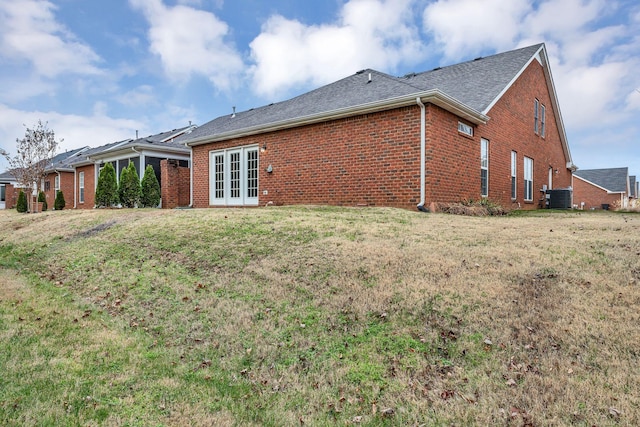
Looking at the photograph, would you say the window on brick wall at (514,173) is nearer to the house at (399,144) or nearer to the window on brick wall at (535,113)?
the house at (399,144)

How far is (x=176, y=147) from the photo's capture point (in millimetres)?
18656

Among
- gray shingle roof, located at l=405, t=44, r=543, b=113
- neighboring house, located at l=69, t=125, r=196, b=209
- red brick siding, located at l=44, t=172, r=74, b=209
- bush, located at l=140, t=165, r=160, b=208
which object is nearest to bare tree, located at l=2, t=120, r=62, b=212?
neighboring house, located at l=69, t=125, r=196, b=209

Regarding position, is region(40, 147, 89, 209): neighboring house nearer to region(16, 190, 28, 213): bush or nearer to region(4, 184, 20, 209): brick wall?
region(16, 190, 28, 213): bush

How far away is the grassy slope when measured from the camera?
110 inches

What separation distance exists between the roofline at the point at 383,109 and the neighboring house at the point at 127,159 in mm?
5748

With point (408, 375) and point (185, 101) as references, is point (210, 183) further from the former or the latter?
point (408, 375)

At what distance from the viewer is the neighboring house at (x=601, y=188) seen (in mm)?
40219

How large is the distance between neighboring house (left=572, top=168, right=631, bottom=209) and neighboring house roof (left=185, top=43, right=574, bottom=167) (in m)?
28.7

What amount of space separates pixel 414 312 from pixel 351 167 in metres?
7.63

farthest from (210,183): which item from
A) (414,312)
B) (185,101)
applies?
(414,312)

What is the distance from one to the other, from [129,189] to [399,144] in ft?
36.7

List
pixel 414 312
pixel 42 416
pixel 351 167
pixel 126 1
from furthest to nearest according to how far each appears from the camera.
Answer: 1. pixel 126 1
2. pixel 351 167
3. pixel 414 312
4. pixel 42 416

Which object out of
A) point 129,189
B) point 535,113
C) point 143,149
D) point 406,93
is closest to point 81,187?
point 143,149

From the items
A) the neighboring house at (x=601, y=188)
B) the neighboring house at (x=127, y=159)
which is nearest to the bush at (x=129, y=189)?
the neighboring house at (x=127, y=159)
